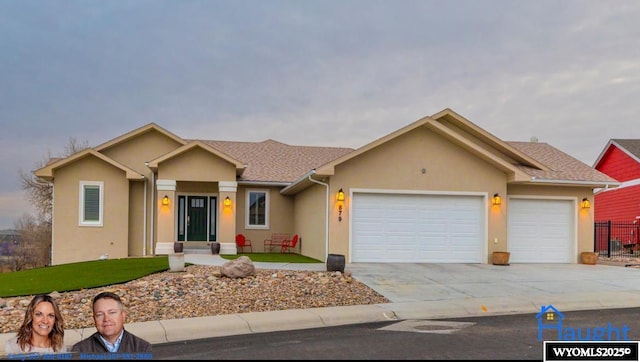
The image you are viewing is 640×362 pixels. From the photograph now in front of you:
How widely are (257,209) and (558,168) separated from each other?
1199 centimetres

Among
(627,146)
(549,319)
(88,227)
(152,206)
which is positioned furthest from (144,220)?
(627,146)

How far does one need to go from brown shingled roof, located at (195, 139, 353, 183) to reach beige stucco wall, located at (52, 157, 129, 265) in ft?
15.9

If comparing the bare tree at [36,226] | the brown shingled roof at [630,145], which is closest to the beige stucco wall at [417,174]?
the brown shingled roof at [630,145]

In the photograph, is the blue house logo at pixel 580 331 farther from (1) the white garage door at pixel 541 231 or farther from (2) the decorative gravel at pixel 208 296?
(1) the white garage door at pixel 541 231

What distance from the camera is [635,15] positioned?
1856 centimetres

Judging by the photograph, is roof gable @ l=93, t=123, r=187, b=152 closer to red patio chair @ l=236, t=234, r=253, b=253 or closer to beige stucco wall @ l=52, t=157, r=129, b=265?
beige stucco wall @ l=52, t=157, r=129, b=265

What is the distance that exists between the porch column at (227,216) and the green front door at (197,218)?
1700 mm

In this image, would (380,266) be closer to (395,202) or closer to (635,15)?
(395,202)

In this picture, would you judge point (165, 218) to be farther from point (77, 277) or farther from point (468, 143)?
point (468, 143)

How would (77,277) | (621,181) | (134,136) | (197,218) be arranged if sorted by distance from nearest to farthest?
1. (77,277)
2. (134,136)
3. (197,218)
4. (621,181)

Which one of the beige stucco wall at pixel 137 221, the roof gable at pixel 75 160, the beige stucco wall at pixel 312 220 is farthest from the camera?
the beige stucco wall at pixel 137 221

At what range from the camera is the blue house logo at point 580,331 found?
870cm

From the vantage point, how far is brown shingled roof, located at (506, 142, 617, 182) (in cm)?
2030

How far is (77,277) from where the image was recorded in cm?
1482
